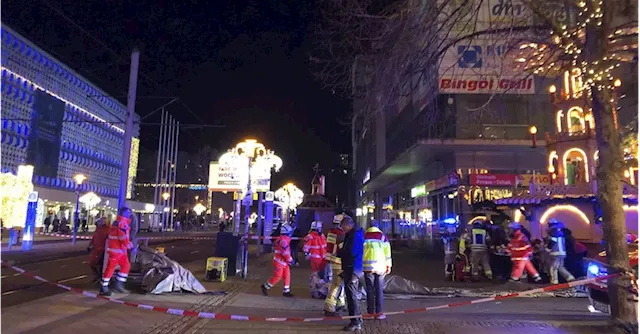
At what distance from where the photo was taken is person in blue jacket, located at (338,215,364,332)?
7188 mm

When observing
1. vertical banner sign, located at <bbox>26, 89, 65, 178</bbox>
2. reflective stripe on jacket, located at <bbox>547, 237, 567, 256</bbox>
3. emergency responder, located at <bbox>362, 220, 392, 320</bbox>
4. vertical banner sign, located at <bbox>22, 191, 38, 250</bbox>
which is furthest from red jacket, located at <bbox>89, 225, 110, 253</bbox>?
vertical banner sign, located at <bbox>26, 89, 65, 178</bbox>

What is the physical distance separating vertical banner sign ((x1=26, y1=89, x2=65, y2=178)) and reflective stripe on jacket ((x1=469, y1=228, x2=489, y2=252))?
110ft

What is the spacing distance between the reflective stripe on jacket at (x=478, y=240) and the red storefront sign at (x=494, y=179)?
12210 mm

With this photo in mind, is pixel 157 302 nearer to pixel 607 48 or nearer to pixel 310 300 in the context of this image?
pixel 310 300

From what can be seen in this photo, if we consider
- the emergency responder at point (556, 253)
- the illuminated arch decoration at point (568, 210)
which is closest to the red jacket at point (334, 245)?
the emergency responder at point (556, 253)

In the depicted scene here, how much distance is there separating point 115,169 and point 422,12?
5129cm

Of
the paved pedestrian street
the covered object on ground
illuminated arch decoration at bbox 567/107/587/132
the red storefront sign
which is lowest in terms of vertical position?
the paved pedestrian street

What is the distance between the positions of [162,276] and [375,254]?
4750 millimetres

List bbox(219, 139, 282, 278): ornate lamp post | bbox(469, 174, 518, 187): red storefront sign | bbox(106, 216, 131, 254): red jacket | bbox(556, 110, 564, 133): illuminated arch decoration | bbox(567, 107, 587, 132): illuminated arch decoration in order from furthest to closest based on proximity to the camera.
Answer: bbox(469, 174, 518, 187): red storefront sign → bbox(556, 110, 564, 133): illuminated arch decoration → bbox(567, 107, 587, 132): illuminated arch decoration → bbox(219, 139, 282, 278): ornate lamp post → bbox(106, 216, 131, 254): red jacket

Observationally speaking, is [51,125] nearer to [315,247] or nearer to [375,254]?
[315,247]

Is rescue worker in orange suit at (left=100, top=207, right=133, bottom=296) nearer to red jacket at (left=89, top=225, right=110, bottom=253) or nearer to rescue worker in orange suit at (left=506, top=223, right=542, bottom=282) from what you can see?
red jacket at (left=89, top=225, right=110, bottom=253)

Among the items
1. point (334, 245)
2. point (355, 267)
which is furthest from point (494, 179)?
point (355, 267)

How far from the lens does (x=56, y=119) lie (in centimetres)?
3816

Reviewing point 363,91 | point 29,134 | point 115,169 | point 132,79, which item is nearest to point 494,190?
point 363,91
